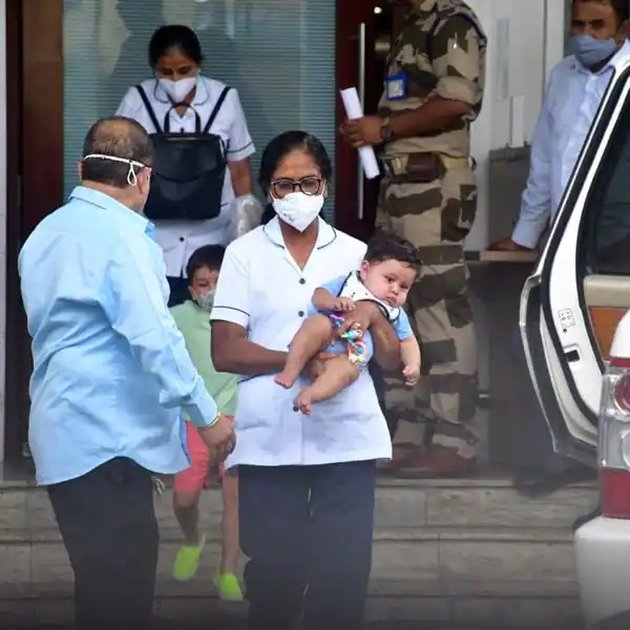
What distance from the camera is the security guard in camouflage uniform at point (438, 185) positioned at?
7.76 meters

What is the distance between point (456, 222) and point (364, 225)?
3.52 feet

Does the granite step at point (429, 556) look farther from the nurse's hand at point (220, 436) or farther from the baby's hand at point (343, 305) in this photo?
the baby's hand at point (343, 305)

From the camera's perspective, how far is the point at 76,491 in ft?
16.5

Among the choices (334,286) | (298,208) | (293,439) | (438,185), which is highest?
(298,208)

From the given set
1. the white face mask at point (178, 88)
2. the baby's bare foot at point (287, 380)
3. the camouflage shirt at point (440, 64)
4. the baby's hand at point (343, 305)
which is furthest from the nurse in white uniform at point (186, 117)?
the baby's bare foot at point (287, 380)

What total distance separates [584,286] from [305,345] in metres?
1.07

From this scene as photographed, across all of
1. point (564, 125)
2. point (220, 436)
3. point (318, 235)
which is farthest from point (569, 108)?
point (220, 436)

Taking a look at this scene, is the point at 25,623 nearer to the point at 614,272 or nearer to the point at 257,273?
the point at 257,273

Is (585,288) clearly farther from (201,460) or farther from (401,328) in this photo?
(201,460)

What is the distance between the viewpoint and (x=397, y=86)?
7906mm

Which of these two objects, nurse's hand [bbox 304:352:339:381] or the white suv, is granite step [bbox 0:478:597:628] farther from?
nurse's hand [bbox 304:352:339:381]

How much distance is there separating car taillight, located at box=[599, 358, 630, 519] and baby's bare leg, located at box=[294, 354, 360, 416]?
783 mm

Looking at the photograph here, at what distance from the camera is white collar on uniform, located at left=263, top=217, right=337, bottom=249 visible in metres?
5.48

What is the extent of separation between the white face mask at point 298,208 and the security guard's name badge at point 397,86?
2.53 m
